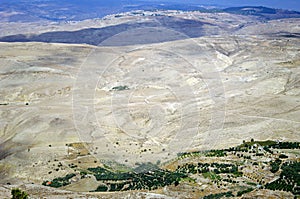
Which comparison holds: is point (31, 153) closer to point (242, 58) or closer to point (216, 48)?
point (242, 58)

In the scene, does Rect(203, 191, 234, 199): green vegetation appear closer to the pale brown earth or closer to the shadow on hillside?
the pale brown earth

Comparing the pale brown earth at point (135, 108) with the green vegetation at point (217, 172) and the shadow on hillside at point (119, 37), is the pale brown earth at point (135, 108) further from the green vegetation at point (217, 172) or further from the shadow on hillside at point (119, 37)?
the shadow on hillside at point (119, 37)

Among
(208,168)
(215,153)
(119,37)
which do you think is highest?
(119,37)

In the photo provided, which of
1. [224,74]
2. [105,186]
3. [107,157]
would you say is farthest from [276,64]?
[105,186]

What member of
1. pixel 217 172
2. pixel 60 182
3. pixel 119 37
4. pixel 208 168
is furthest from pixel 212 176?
pixel 119 37

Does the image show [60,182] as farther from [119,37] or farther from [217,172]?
→ [119,37]

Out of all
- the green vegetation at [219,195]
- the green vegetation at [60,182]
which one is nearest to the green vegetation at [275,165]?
the green vegetation at [219,195]

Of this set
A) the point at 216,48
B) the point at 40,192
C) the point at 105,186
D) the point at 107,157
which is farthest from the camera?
the point at 216,48

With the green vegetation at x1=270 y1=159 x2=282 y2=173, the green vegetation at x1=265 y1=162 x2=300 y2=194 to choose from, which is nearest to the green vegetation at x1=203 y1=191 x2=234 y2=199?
the green vegetation at x1=265 y1=162 x2=300 y2=194
